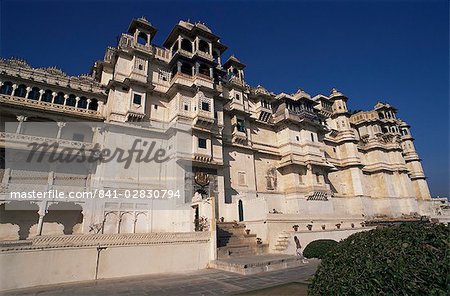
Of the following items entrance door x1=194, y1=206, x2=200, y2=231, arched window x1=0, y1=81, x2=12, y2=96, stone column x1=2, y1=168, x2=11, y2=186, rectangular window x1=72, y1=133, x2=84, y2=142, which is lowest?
entrance door x1=194, y1=206, x2=200, y2=231

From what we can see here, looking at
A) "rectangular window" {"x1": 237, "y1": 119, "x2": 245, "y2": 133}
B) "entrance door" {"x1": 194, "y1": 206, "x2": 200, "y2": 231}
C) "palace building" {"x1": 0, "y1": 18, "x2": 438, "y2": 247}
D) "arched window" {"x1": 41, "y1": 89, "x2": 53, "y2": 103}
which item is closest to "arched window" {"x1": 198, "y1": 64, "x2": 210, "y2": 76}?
"palace building" {"x1": 0, "y1": 18, "x2": 438, "y2": 247}

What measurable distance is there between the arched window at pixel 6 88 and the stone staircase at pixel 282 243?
25935 mm

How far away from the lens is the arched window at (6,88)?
2162 cm

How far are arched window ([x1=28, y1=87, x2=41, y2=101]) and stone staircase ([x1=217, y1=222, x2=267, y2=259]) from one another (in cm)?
2035

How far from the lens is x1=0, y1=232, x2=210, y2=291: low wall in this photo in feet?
35.1

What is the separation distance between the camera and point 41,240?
11344 mm

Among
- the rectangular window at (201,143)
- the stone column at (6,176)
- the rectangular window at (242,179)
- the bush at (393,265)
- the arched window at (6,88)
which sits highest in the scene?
the arched window at (6,88)

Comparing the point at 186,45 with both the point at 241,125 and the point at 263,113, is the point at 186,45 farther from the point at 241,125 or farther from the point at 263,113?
the point at 263,113

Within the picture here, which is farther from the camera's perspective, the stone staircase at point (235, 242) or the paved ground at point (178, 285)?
the stone staircase at point (235, 242)

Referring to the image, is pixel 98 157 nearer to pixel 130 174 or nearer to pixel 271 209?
pixel 130 174

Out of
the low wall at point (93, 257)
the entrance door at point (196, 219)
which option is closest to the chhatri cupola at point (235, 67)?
the entrance door at point (196, 219)

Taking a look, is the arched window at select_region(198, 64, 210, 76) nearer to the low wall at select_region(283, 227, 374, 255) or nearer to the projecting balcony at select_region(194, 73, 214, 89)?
the projecting balcony at select_region(194, 73, 214, 89)

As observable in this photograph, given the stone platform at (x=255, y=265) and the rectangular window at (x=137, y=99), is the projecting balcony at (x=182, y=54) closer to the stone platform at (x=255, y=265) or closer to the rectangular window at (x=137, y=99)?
the rectangular window at (x=137, y=99)

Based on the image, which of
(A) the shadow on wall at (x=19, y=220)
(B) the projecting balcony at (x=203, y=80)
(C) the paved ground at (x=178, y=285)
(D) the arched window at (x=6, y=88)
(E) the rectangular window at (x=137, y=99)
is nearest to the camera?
(C) the paved ground at (x=178, y=285)
